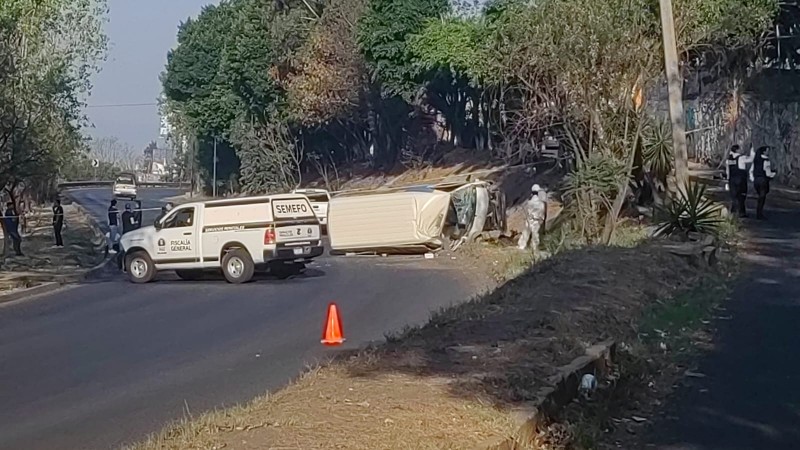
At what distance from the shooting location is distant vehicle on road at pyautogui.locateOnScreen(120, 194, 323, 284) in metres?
28.8

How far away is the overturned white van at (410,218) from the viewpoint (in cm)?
3625

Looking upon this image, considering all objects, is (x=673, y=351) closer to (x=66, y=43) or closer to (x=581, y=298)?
(x=581, y=298)

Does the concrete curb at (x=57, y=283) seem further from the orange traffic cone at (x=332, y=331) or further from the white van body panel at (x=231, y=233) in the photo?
the orange traffic cone at (x=332, y=331)

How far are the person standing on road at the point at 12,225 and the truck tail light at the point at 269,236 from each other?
1213cm

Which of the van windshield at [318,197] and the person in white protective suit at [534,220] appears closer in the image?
the person in white protective suit at [534,220]

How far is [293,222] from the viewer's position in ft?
96.2

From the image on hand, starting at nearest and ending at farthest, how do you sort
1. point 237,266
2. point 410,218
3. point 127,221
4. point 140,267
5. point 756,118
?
point 237,266, point 140,267, point 410,218, point 127,221, point 756,118

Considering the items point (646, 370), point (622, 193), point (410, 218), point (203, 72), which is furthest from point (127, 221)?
point (203, 72)

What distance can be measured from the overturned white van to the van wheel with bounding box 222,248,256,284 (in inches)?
318

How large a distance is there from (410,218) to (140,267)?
8848 millimetres

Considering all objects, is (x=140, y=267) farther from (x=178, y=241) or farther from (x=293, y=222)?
(x=293, y=222)

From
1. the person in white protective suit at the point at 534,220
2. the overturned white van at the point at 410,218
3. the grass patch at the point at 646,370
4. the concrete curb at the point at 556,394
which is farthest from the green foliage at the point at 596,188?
the concrete curb at the point at 556,394

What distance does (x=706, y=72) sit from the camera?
4662 centimetres

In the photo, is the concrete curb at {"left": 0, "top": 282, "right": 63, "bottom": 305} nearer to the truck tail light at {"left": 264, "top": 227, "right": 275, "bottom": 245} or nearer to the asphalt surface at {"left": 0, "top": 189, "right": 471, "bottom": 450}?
the asphalt surface at {"left": 0, "top": 189, "right": 471, "bottom": 450}
